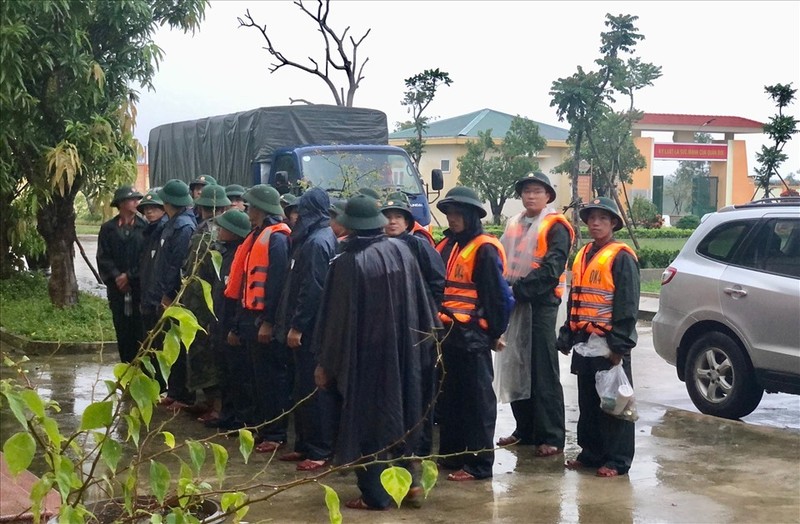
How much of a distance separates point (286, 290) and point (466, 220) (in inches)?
54.8

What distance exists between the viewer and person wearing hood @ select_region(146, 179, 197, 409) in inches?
360

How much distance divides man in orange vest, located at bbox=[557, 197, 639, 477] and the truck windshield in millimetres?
→ 6462

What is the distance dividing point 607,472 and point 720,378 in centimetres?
244

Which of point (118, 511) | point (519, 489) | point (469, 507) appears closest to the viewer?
point (118, 511)

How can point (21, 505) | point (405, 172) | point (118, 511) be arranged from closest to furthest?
1. point (118, 511)
2. point (21, 505)
3. point (405, 172)

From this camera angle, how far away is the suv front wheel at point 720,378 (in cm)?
878

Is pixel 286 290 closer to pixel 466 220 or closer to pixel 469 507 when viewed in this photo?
pixel 466 220

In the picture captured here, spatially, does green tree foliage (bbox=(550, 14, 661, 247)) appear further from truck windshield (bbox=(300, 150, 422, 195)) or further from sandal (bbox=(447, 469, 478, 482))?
sandal (bbox=(447, 469, 478, 482))

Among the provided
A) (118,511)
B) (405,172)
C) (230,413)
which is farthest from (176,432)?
(405,172)

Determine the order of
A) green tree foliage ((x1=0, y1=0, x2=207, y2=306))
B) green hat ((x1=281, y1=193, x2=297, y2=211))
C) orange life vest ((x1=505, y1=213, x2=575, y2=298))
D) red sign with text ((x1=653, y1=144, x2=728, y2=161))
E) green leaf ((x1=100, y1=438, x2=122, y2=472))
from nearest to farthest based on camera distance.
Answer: green leaf ((x1=100, y1=438, x2=122, y2=472)), orange life vest ((x1=505, y1=213, x2=575, y2=298)), green hat ((x1=281, y1=193, x2=297, y2=211)), green tree foliage ((x1=0, y1=0, x2=207, y2=306)), red sign with text ((x1=653, y1=144, x2=728, y2=161))

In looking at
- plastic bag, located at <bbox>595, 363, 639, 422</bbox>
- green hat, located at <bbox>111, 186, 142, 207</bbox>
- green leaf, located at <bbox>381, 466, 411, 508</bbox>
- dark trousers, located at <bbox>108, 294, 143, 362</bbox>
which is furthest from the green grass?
green leaf, located at <bbox>381, 466, 411, 508</bbox>

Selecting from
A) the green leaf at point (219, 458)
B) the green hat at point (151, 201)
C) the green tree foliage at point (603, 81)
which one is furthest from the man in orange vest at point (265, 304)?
the green tree foliage at point (603, 81)

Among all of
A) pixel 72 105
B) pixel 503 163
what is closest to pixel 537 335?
pixel 72 105

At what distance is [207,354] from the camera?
884 centimetres
